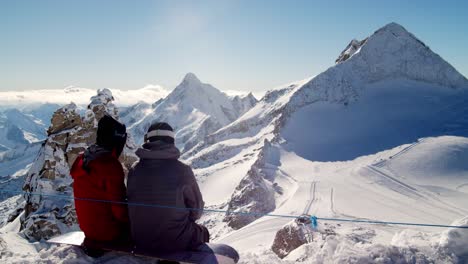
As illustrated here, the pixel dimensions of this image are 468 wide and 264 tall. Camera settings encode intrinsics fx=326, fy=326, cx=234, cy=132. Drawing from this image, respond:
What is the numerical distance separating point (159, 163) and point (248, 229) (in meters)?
27.6

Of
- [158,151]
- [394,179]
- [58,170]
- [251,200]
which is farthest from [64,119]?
[394,179]

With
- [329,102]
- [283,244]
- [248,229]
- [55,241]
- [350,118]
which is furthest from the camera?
[329,102]

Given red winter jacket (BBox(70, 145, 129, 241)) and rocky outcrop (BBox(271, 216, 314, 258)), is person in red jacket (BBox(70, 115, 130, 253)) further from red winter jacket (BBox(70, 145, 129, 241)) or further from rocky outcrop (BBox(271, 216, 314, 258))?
rocky outcrop (BBox(271, 216, 314, 258))

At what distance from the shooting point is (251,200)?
4712cm

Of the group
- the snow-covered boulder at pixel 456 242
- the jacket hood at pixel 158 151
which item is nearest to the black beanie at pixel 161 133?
the jacket hood at pixel 158 151

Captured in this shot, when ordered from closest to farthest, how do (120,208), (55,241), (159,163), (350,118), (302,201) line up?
(159,163), (120,208), (55,241), (302,201), (350,118)

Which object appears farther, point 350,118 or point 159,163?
point 350,118

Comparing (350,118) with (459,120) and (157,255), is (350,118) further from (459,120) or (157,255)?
(157,255)

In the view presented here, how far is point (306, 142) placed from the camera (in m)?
73.9

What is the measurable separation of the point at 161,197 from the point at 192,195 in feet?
1.58

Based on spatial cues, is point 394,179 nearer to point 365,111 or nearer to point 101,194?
point 365,111

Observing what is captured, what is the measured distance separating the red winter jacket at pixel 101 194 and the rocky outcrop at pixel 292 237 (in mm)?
8384

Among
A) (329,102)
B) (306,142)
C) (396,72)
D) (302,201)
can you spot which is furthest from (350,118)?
(302,201)

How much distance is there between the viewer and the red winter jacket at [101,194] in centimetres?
522
